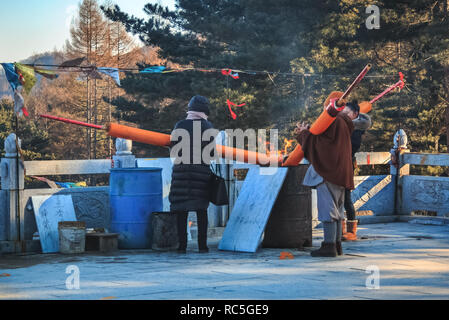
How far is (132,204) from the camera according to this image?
996 cm

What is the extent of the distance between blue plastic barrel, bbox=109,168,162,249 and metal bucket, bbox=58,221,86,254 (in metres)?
0.65

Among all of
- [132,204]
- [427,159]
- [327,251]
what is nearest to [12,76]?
[132,204]

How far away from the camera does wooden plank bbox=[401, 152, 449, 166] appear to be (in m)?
13.7

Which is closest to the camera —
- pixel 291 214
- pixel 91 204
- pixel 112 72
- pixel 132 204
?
pixel 291 214

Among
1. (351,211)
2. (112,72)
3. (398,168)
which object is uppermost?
(112,72)

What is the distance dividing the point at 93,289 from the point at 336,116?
152 inches

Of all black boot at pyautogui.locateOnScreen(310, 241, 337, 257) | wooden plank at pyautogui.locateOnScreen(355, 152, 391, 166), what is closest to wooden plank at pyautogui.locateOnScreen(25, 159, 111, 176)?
black boot at pyautogui.locateOnScreen(310, 241, 337, 257)

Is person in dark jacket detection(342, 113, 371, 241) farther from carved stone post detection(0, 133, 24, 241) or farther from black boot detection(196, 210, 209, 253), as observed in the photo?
carved stone post detection(0, 133, 24, 241)

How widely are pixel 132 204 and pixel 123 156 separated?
144 centimetres

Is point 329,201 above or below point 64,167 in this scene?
below

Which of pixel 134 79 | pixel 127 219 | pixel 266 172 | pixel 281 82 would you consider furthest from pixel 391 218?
pixel 134 79

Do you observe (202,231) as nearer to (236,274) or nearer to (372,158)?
(236,274)

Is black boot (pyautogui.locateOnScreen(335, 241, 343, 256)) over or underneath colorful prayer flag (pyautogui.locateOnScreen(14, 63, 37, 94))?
underneath
